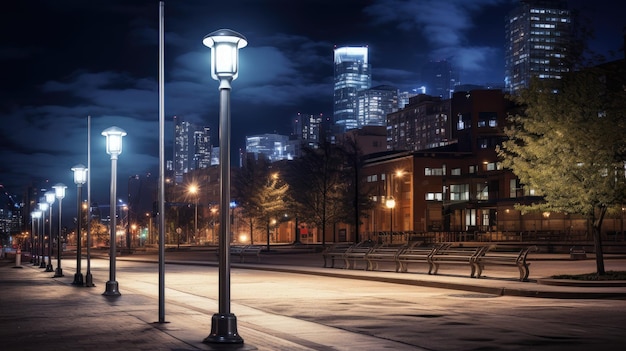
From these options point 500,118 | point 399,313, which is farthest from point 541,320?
point 500,118

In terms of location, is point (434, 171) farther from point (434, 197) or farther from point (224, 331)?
point (224, 331)

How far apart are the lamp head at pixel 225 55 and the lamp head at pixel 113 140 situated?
1057cm

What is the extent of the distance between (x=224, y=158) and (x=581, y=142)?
49.4 ft

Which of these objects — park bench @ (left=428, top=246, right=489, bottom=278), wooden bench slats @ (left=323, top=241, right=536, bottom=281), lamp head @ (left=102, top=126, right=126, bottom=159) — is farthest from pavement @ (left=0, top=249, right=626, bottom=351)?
lamp head @ (left=102, top=126, right=126, bottom=159)

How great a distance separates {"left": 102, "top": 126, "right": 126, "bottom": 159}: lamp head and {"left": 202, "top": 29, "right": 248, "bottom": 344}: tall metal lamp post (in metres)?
10.5

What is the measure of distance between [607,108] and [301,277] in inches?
517

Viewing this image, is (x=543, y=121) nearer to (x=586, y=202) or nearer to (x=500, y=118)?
(x=586, y=202)

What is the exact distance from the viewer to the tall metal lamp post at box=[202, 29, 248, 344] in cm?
1169

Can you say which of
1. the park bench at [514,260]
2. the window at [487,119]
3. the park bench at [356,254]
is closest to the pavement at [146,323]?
the park bench at [514,260]

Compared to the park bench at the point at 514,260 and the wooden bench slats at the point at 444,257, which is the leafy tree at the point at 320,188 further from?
the park bench at the point at 514,260

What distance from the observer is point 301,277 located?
101 ft

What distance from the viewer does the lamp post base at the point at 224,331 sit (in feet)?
38.0

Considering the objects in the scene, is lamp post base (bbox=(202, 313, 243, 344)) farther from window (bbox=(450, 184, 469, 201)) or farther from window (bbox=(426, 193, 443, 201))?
window (bbox=(426, 193, 443, 201))

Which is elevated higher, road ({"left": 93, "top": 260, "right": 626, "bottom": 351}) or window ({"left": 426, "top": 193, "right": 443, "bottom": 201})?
window ({"left": 426, "top": 193, "right": 443, "bottom": 201})
